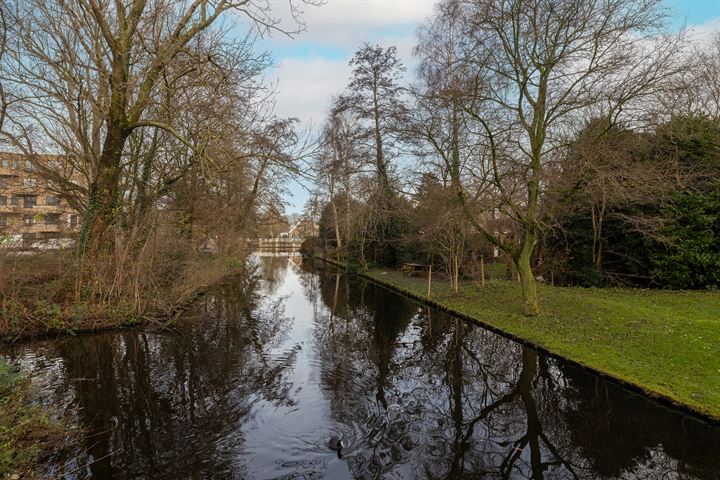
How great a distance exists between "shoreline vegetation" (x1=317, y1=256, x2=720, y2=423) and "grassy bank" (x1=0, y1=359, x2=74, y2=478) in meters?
7.97

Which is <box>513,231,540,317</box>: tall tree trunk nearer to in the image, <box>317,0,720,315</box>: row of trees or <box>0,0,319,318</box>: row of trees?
<box>317,0,720,315</box>: row of trees

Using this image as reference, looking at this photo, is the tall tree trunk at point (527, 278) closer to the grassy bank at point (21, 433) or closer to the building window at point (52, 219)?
the grassy bank at point (21, 433)

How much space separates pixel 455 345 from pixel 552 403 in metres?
3.63

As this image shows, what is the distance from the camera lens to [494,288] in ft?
55.4

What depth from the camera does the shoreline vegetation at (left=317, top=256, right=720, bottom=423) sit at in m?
6.86

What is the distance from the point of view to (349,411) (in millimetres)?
6430

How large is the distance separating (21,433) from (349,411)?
12.8ft

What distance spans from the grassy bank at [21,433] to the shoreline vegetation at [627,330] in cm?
797

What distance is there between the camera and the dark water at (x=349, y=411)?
190 inches

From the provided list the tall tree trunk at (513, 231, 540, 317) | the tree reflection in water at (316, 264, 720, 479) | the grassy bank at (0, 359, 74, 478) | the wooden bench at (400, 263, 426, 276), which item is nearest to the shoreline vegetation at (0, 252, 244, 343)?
the tree reflection in water at (316, 264, 720, 479)

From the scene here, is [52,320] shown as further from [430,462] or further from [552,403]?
[552,403]

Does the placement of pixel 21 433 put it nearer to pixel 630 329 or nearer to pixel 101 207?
pixel 101 207

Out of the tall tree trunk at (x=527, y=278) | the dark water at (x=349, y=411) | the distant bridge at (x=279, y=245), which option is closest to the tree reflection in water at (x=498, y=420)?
the dark water at (x=349, y=411)

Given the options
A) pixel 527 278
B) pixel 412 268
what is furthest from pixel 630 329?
pixel 412 268
